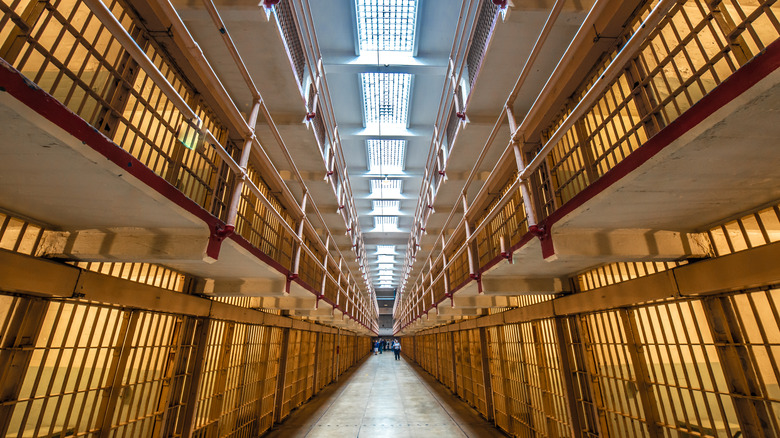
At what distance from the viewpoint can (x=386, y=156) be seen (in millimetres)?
12594

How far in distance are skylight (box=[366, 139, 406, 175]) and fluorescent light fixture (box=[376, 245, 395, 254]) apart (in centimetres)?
1102

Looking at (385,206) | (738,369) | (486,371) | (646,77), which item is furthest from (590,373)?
(385,206)

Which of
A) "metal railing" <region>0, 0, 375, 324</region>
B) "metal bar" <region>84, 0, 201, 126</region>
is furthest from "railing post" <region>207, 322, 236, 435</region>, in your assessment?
"metal bar" <region>84, 0, 201, 126</region>

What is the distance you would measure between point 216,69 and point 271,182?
2.33m

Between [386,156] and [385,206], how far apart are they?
4935mm

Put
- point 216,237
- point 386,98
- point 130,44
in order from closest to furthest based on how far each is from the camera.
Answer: point 130,44 → point 216,237 → point 386,98

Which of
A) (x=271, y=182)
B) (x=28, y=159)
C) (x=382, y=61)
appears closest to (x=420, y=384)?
(x=271, y=182)

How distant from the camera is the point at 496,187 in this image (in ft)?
22.4

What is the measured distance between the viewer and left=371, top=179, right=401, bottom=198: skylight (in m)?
15.1

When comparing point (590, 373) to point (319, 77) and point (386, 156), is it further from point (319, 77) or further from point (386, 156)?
point (386, 156)

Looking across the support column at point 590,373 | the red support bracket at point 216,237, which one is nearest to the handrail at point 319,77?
the red support bracket at point 216,237

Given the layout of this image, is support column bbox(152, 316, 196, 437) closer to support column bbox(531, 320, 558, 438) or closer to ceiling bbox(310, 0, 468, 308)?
support column bbox(531, 320, 558, 438)

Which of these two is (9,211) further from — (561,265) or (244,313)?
(561,265)

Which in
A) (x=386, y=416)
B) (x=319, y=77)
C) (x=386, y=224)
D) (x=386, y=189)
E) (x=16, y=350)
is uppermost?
(x=386, y=189)
